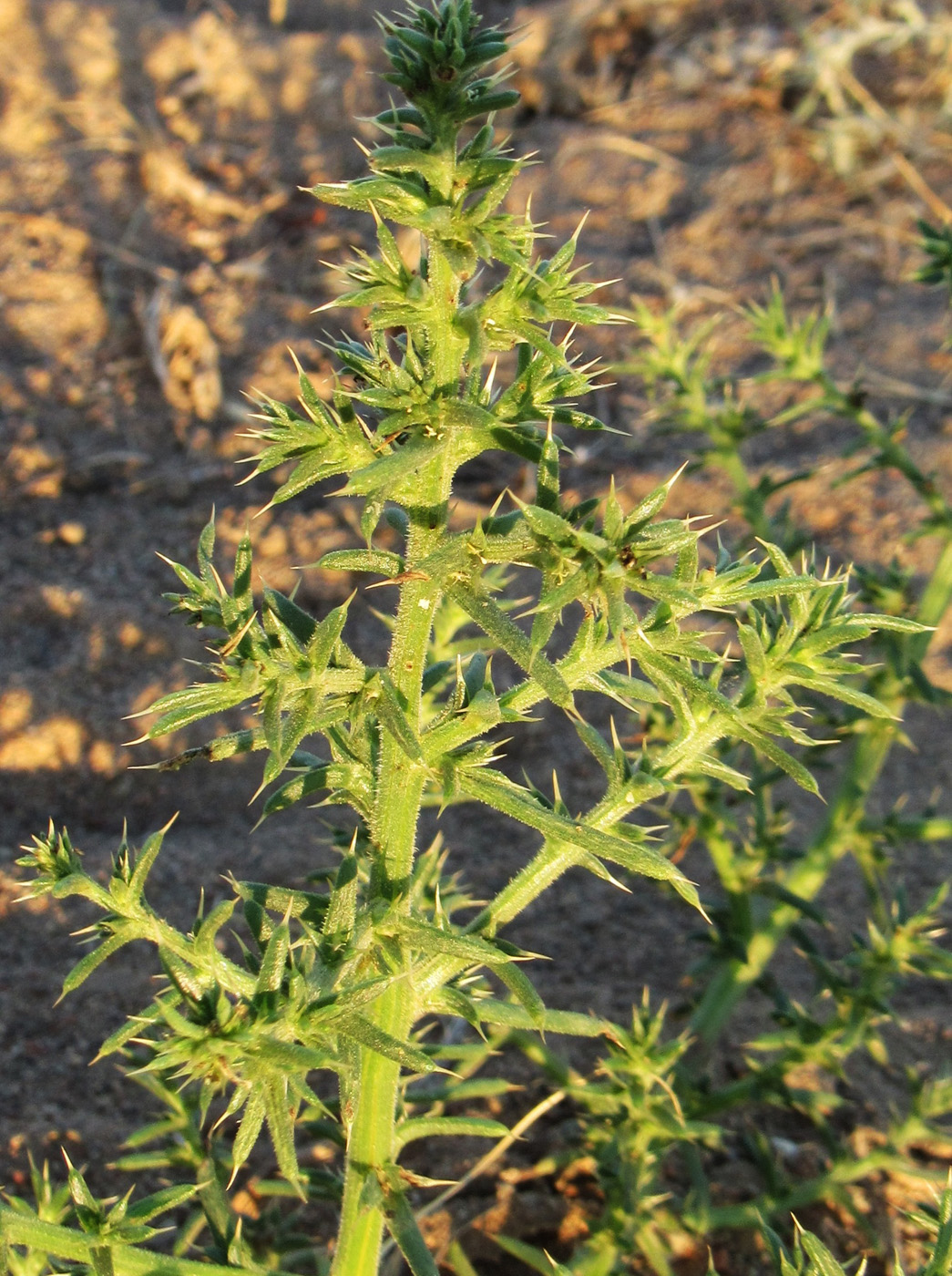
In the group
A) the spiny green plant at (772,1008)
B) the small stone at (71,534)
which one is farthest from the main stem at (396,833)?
the small stone at (71,534)

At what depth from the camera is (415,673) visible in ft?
5.20

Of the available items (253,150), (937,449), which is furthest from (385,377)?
(253,150)

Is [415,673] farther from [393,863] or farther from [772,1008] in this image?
[772,1008]

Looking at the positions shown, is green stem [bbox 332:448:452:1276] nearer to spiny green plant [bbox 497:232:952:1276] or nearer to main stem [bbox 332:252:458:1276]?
main stem [bbox 332:252:458:1276]

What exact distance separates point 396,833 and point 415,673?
214 mm

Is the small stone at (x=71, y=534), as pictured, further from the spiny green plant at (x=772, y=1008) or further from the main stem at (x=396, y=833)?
the main stem at (x=396, y=833)

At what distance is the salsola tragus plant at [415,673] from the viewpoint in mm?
1362

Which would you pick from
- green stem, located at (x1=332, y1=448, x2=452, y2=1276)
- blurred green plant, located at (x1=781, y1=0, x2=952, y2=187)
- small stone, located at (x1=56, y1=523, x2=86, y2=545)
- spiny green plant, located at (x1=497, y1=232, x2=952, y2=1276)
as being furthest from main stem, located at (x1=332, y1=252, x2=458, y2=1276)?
blurred green plant, located at (x1=781, y1=0, x2=952, y2=187)

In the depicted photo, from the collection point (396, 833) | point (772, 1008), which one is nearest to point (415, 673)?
point (396, 833)

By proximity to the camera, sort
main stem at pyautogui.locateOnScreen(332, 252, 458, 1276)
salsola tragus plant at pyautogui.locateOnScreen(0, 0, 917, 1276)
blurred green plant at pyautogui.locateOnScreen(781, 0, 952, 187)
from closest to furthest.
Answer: salsola tragus plant at pyautogui.locateOnScreen(0, 0, 917, 1276) → main stem at pyautogui.locateOnScreen(332, 252, 458, 1276) → blurred green plant at pyautogui.locateOnScreen(781, 0, 952, 187)

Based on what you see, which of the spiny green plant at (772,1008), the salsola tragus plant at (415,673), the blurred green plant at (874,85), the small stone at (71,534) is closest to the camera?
the salsola tragus plant at (415,673)

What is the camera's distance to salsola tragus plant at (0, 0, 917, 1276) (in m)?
1.36

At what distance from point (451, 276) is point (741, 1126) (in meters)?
2.24

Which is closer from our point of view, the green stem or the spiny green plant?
the green stem
